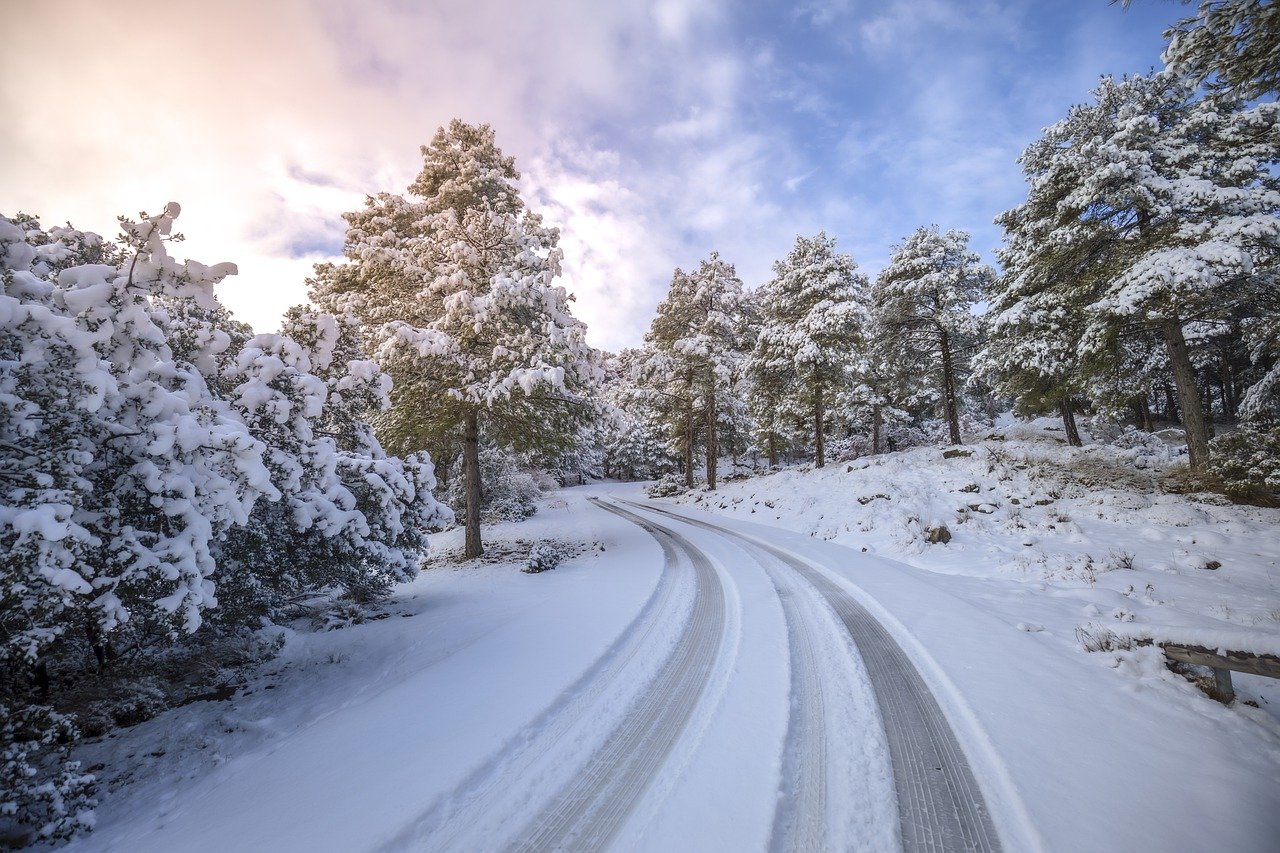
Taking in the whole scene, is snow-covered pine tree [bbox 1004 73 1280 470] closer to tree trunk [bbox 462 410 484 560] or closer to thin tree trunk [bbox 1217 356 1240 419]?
tree trunk [bbox 462 410 484 560]

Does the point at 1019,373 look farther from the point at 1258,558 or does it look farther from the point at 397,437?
the point at 397,437

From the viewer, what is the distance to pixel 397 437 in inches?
396

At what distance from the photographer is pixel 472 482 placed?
36.7ft

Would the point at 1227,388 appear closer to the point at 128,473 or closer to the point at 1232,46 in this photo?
the point at 1232,46

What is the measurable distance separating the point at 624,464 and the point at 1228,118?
158 feet

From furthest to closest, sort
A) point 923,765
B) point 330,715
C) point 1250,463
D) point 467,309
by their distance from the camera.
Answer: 1. point 467,309
2. point 1250,463
3. point 330,715
4. point 923,765

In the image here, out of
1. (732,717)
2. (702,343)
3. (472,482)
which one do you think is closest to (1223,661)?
(732,717)

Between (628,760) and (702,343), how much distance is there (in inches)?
780

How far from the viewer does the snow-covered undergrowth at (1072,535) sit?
5047 millimetres

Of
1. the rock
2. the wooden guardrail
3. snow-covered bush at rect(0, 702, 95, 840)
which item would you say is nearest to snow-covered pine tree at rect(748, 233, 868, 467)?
the rock

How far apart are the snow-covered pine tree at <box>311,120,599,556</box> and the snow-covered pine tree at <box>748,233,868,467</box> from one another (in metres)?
11.8

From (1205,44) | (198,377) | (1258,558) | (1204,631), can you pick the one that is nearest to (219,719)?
(198,377)

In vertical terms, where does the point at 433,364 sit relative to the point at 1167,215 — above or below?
below

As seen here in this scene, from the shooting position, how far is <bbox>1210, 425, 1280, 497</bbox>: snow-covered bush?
8336 mm
